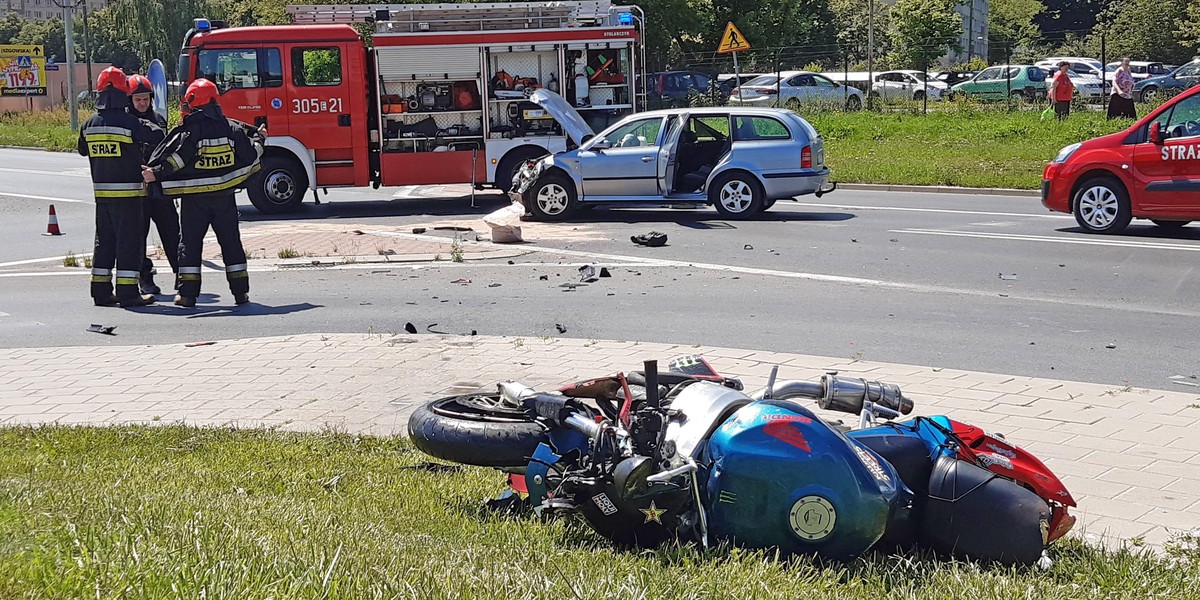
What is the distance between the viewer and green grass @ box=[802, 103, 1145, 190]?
21891 mm

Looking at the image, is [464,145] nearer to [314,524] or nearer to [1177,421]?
[1177,421]

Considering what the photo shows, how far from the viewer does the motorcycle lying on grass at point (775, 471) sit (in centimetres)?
375

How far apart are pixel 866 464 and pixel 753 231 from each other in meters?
12.0

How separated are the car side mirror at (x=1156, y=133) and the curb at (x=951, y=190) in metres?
4.87

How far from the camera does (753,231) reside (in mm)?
15711

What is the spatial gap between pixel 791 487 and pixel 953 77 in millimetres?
48096

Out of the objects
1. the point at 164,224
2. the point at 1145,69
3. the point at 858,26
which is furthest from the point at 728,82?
the point at 164,224

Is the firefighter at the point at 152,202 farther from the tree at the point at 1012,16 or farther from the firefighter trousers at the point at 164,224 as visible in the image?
the tree at the point at 1012,16

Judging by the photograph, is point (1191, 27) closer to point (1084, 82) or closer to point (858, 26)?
point (1084, 82)

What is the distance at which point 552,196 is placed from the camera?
17156 millimetres

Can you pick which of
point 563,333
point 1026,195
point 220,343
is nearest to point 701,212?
point 1026,195

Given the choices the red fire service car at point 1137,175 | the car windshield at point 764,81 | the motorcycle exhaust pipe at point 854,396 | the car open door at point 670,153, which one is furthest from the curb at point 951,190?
the car windshield at point 764,81

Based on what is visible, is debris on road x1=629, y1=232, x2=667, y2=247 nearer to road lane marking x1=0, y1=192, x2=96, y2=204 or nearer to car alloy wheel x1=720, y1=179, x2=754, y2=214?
car alloy wheel x1=720, y1=179, x2=754, y2=214

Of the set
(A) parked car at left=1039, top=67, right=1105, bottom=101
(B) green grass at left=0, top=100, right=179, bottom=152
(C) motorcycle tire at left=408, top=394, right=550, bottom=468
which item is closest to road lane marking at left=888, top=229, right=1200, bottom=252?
(C) motorcycle tire at left=408, top=394, right=550, bottom=468
